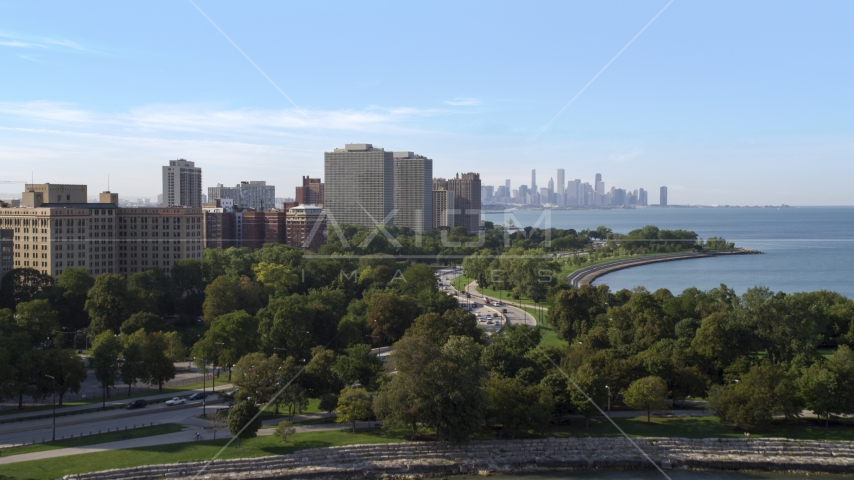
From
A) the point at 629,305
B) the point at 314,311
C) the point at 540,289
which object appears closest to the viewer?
the point at 314,311

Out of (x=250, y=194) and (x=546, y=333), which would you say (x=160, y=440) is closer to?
(x=546, y=333)

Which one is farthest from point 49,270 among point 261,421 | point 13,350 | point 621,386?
point 621,386

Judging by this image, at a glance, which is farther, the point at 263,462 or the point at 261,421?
the point at 261,421

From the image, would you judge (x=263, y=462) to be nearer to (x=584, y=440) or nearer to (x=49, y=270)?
(x=584, y=440)

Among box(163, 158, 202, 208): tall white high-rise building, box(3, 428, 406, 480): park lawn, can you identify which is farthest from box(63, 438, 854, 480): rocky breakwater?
box(163, 158, 202, 208): tall white high-rise building

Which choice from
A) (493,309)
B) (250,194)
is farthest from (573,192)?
(493,309)

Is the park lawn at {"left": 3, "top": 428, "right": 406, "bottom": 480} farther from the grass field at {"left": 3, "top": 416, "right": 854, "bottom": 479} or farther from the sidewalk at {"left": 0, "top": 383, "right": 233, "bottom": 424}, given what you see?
the sidewalk at {"left": 0, "top": 383, "right": 233, "bottom": 424}

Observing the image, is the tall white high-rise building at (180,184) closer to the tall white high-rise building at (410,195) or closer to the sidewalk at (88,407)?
→ the tall white high-rise building at (410,195)
